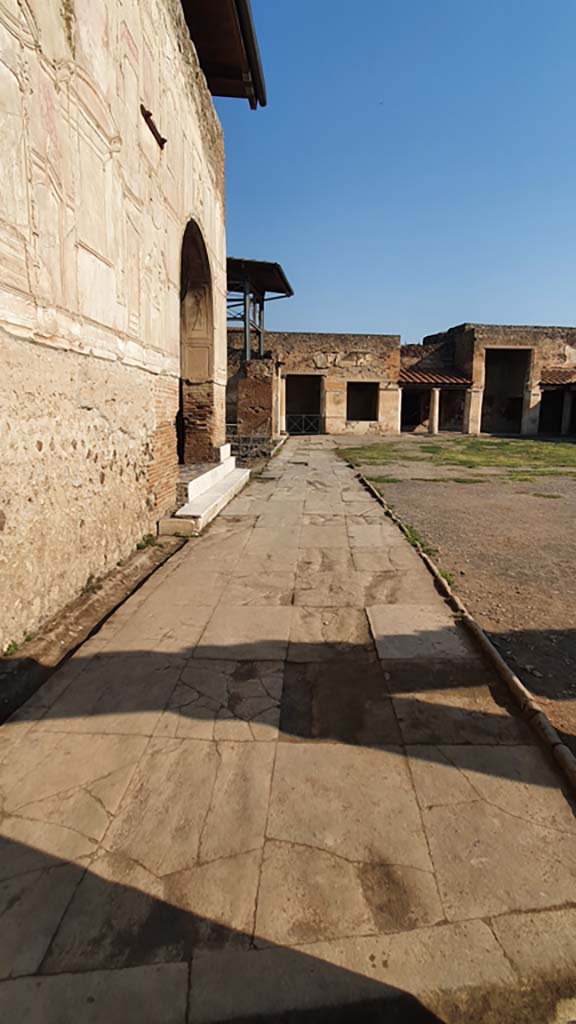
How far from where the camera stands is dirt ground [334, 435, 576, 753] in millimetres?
3068

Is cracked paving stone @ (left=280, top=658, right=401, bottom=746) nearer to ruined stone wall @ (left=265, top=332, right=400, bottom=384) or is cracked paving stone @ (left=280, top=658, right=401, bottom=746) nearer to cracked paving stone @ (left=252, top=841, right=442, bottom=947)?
cracked paving stone @ (left=252, top=841, right=442, bottom=947)

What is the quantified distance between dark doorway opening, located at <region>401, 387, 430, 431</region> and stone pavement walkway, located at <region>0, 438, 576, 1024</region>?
A: 2591cm

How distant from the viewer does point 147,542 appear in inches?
209

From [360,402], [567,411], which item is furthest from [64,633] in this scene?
[567,411]

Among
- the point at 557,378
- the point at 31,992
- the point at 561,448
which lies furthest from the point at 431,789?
the point at 557,378

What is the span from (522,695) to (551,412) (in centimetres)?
3034

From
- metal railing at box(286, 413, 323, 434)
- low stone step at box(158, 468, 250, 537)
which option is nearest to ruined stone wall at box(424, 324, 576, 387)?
metal railing at box(286, 413, 323, 434)

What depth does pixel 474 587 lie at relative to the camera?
14.4ft

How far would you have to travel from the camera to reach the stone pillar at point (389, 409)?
24.1 m

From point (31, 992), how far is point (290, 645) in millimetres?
2044

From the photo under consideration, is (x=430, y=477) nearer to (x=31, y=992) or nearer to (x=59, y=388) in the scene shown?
(x=59, y=388)

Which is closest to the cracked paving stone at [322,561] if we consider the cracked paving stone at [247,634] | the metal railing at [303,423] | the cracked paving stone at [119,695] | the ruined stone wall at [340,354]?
the cracked paving stone at [247,634]

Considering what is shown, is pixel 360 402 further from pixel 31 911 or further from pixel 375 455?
pixel 31 911

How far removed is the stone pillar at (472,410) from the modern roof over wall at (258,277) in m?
10.5
